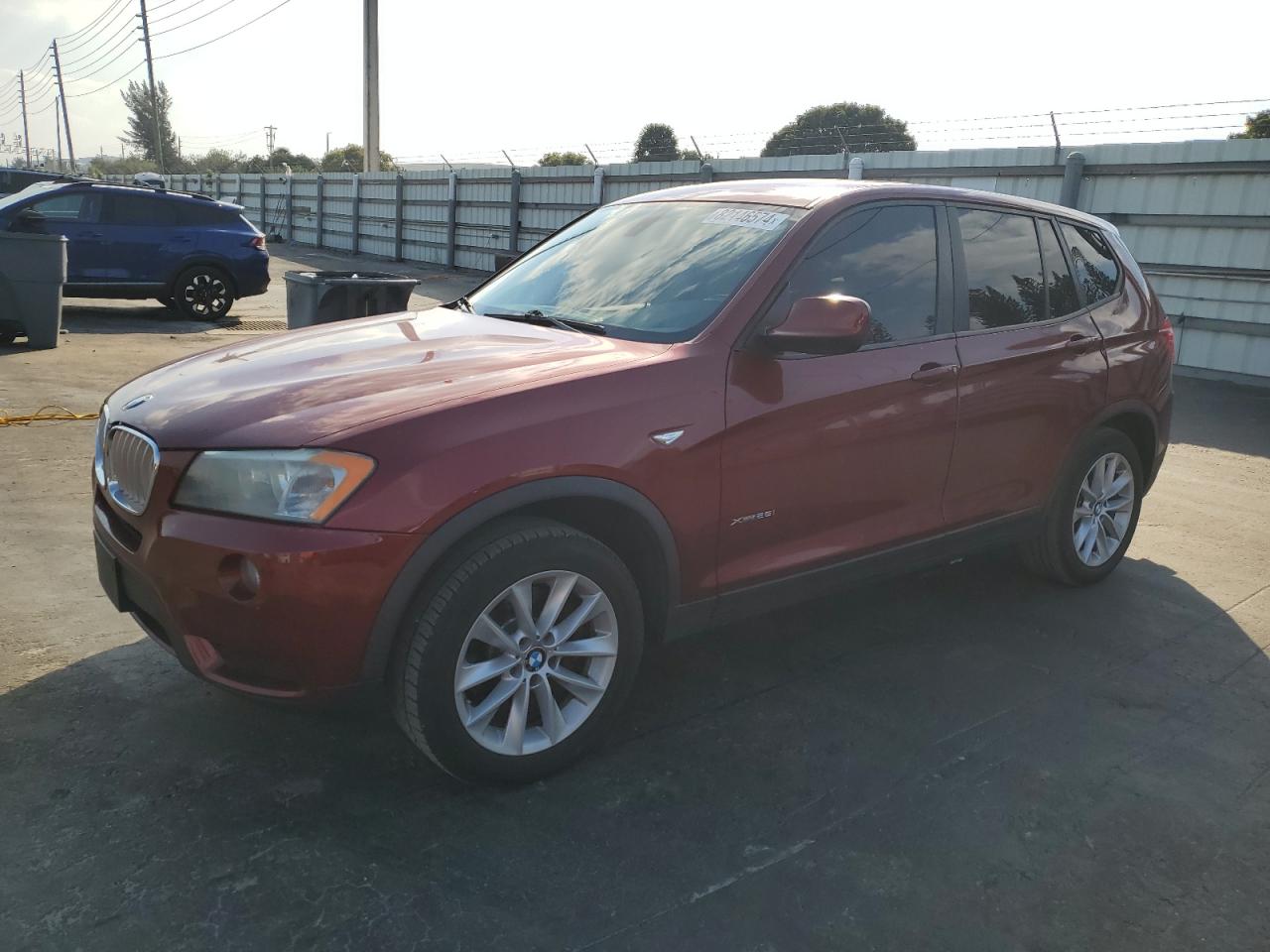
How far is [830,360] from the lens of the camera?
3359mm

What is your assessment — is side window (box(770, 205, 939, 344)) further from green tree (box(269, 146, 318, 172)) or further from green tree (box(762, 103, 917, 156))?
green tree (box(269, 146, 318, 172))

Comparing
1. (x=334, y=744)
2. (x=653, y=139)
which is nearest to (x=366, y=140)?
(x=653, y=139)

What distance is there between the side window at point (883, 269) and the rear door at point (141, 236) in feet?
38.6

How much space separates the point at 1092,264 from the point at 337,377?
136 inches

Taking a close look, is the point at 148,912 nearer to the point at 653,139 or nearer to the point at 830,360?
the point at 830,360

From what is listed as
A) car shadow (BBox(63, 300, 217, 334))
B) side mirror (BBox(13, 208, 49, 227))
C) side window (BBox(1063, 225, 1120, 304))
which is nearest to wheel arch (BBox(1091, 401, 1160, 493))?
side window (BBox(1063, 225, 1120, 304))

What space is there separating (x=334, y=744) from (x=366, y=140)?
1226 inches

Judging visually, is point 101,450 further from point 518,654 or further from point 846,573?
point 846,573

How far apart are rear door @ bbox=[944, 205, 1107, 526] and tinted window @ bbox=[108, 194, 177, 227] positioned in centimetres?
1187

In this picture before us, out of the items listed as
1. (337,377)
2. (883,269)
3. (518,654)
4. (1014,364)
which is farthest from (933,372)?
(337,377)

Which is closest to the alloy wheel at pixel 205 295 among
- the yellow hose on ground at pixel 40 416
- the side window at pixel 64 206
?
the side window at pixel 64 206

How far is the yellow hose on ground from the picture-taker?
696 cm

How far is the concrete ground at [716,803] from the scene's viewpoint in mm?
2355

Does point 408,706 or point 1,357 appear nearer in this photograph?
point 408,706
